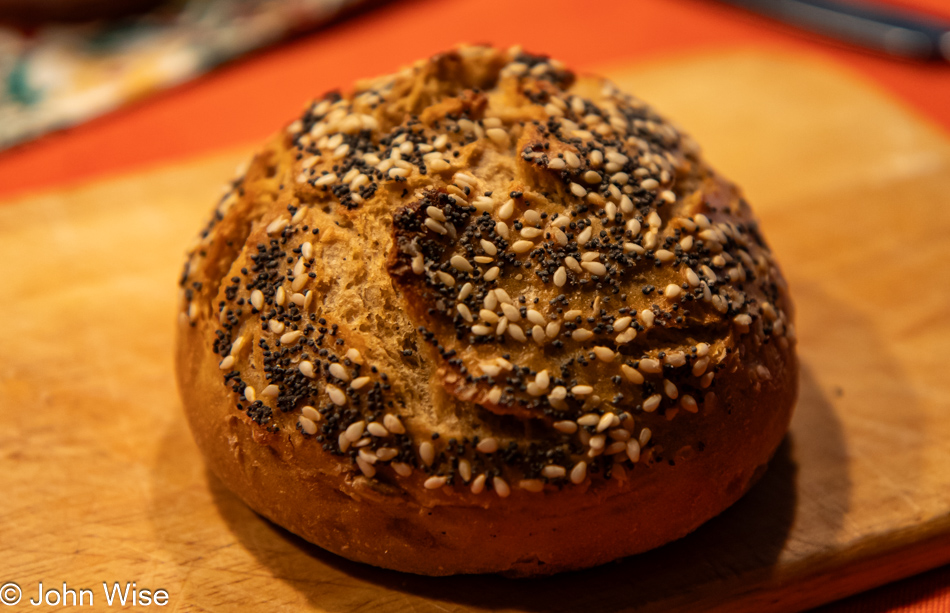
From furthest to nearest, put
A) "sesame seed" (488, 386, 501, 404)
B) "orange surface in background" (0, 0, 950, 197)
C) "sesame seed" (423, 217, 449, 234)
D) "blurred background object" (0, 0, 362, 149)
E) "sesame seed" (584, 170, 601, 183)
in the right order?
"blurred background object" (0, 0, 362, 149) → "orange surface in background" (0, 0, 950, 197) → "sesame seed" (584, 170, 601, 183) → "sesame seed" (423, 217, 449, 234) → "sesame seed" (488, 386, 501, 404)

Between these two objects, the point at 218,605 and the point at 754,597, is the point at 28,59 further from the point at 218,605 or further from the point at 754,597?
the point at 754,597

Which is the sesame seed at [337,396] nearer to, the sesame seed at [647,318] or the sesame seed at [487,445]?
the sesame seed at [487,445]

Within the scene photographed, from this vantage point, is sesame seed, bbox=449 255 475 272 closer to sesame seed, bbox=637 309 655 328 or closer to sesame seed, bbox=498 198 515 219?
sesame seed, bbox=498 198 515 219

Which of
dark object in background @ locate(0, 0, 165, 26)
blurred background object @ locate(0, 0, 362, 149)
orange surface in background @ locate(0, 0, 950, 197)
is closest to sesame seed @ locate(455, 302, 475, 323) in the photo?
orange surface in background @ locate(0, 0, 950, 197)

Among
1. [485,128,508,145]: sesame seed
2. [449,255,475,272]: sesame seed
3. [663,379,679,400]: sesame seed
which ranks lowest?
[663,379,679,400]: sesame seed

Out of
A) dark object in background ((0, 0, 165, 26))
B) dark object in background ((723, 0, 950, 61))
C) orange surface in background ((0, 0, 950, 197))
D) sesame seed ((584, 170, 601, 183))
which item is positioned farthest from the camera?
dark object in background ((0, 0, 165, 26))

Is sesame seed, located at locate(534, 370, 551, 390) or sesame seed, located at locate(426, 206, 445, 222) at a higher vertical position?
sesame seed, located at locate(426, 206, 445, 222)

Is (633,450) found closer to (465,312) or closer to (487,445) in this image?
(487,445)
